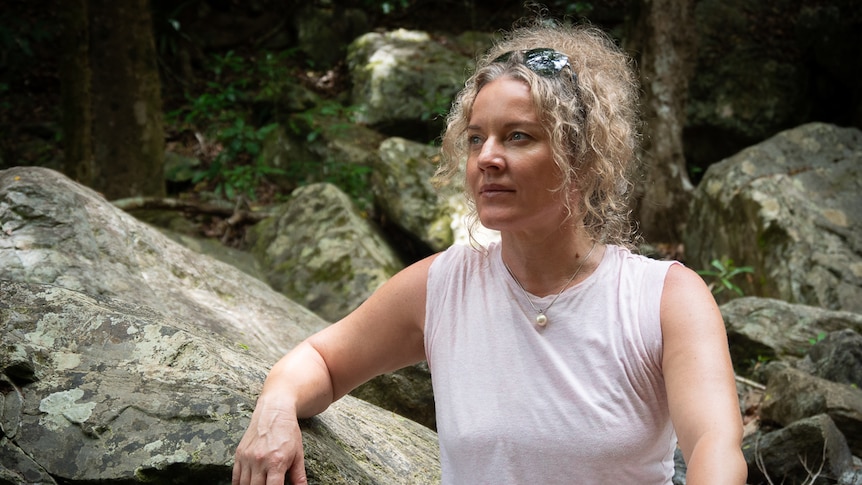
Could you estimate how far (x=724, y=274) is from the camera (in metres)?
5.75

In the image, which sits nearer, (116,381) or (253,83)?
(116,381)

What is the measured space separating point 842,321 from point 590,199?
3.13 m

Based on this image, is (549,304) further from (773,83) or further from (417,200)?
(773,83)

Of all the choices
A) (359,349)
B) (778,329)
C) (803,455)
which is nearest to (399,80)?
(778,329)

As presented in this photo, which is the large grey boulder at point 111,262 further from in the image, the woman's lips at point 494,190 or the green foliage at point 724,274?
the green foliage at point 724,274

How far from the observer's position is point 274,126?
8.56 meters

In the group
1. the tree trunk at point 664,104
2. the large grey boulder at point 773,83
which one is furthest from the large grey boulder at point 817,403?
the large grey boulder at point 773,83

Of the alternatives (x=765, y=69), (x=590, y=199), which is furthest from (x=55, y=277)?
(x=765, y=69)

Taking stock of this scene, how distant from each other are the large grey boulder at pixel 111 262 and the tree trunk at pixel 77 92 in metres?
3.43

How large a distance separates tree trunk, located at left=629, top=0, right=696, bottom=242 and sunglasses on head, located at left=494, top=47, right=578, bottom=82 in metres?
5.09

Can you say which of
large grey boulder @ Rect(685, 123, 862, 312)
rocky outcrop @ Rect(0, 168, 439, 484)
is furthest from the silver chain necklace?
large grey boulder @ Rect(685, 123, 862, 312)

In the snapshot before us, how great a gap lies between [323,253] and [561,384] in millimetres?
3892

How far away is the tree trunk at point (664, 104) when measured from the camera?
6914mm

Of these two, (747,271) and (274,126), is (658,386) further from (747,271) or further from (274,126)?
(274,126)
